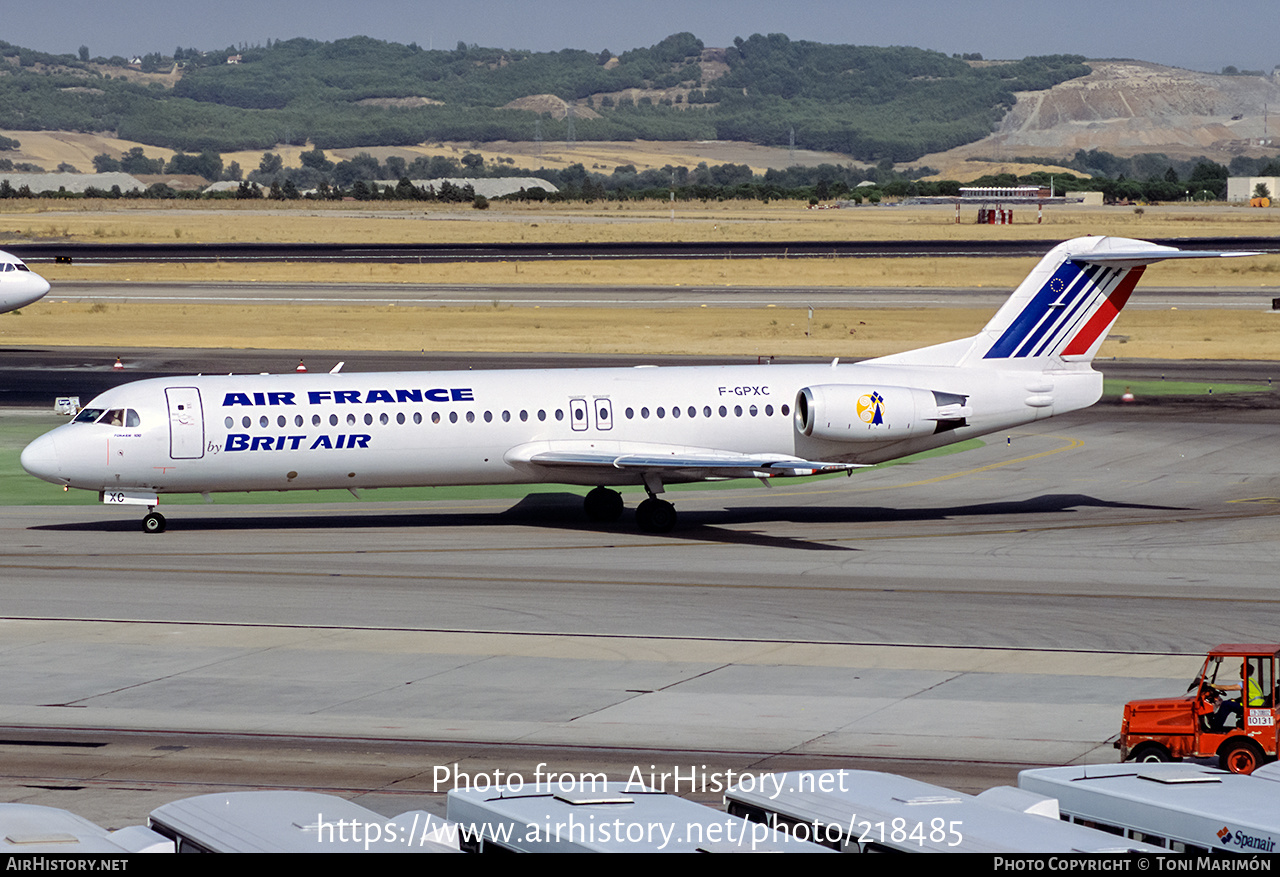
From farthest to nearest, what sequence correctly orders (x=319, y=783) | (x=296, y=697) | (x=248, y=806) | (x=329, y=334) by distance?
(x=329, y=334) → (x=296, y=697) → (x=319, y=783) → (x=248, y=806)

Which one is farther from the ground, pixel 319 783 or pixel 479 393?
pixel 479 393

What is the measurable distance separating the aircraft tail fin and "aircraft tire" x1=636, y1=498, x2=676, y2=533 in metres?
7.88

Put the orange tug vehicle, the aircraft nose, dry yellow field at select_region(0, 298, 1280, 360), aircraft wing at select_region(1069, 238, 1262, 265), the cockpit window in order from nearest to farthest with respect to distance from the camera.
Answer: the orange tug vehicle, the aircraft nose, the cockpit window, aircraft wing at select_region(1069, 238, 1262, 265), dry yellow field at select_region(0, 298, 1280, 360)

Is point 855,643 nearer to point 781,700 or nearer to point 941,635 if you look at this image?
point 941,635

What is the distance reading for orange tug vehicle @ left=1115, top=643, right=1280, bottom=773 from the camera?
1647cm

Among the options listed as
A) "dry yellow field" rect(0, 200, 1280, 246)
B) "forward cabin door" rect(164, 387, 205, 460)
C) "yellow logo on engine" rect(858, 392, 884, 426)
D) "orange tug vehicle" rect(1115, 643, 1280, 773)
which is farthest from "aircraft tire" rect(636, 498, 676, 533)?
"dry yellow field" rect(0, 200, 1280, 246)

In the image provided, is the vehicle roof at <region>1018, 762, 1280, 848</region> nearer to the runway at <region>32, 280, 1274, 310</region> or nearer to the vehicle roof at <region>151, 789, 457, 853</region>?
the vehicle roof at <region>151, 789, 457, 853</region>

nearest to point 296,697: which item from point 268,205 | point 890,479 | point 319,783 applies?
point 319,783

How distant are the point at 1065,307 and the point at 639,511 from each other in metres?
11.2

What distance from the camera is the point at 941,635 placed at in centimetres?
2409

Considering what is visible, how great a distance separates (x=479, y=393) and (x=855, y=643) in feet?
42.7

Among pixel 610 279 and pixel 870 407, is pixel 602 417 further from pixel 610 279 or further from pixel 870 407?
pixel 610 279

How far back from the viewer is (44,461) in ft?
104

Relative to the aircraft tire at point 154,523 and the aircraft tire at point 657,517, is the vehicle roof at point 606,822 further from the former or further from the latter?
the aircraft tire at point 154,523
